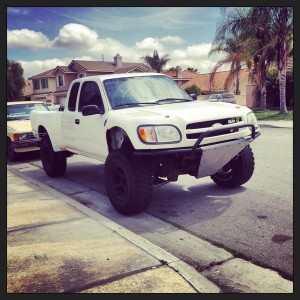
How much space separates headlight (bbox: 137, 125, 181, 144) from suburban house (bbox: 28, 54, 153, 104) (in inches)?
1560

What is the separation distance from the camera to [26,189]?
655cm

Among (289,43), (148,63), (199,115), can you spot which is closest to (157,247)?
(199,115)

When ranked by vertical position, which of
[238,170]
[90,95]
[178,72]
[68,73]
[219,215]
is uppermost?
[178,72]

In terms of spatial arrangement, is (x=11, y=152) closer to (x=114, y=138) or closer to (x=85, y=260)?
(x=114, y=138)

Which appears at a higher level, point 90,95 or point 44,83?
point 44,83

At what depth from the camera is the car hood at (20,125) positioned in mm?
9922

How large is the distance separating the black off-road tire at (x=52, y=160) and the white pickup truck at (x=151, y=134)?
1.01 metres

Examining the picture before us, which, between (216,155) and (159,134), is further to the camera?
(216,155)

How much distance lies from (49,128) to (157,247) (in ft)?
14.4

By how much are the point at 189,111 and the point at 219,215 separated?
1.41m

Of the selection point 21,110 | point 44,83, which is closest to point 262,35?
point 21,110

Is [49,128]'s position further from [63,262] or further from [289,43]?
[289,43]

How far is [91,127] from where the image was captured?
19.1ft

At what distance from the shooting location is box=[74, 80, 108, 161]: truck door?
5.57 metres
